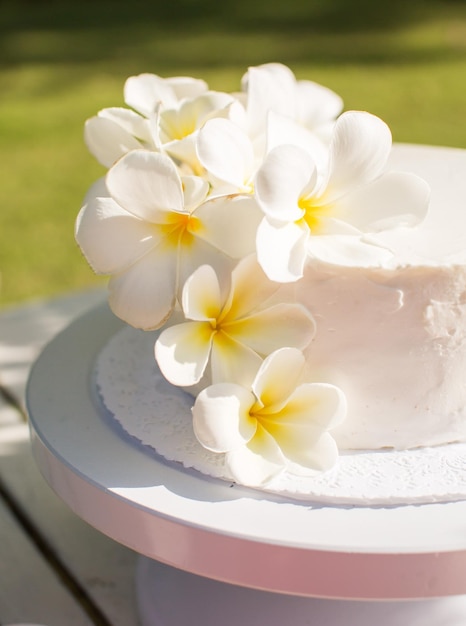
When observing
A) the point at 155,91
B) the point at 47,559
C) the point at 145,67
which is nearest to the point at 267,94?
the point at 155,91

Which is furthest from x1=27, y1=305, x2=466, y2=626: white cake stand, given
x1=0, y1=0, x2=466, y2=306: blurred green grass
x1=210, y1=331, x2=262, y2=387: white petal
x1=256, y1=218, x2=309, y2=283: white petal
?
x1=0, y1=0, x2=466, y2=306: blurred green grass

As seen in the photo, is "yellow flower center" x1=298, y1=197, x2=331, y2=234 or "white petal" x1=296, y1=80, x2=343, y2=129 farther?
"white petal" x1=296, y1=80, x2=343, y2=129

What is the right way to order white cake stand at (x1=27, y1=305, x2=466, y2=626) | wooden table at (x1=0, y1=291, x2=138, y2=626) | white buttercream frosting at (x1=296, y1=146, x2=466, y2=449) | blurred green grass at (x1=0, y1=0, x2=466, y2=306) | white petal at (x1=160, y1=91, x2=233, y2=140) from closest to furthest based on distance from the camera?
white cake stand at (x1=27, y1=305, x2=466, y2=626) < white buttercream frosting at (x1=296, y1=146, x2=466, y2=449) < white petal at (x1=160, y1=91, x2=233, y2=140) < wooden table at (x1=0, y1=291, x2=138, y2=626) < blurred green grass at (x1=0, y1=0, x2=466, y2=306)

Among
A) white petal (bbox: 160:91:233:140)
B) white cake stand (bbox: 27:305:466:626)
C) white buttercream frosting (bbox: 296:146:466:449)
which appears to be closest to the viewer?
white cake stand (bbox: 27:305:466:626)

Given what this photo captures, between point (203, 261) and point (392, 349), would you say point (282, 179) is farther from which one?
point (392, 349)

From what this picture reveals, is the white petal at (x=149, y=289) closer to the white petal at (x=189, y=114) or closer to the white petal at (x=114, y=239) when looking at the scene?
the white petal at (x=114, y=239)

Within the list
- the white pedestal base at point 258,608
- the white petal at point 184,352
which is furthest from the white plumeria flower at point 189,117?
the white pedestal base at point 258,608

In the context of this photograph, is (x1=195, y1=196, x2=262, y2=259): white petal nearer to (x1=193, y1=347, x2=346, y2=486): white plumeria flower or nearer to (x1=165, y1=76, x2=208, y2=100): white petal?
(x1=193, y1=347, x2=346, y2=486): white plumeria flower
